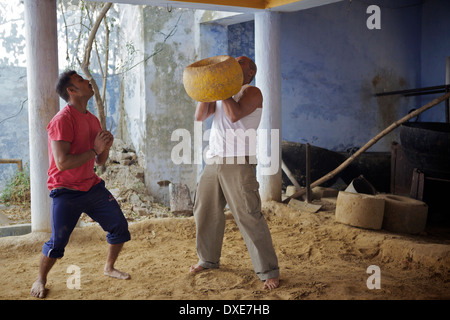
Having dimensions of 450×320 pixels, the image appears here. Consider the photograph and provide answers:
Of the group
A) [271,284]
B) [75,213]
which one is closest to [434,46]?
[271,284]

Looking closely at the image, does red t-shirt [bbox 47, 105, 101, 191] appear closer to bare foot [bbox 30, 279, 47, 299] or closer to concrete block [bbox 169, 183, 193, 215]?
bare foot [bbox 30, 279, 47, 299]

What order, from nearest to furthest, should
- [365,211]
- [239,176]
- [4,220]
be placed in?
[239,176] < [365,211] < [4,220]

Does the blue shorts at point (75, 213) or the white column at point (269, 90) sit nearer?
the blue shorts at point (75, 213)

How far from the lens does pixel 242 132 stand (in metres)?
3.71

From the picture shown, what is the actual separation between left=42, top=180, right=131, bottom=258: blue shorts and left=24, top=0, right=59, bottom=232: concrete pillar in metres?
1.83

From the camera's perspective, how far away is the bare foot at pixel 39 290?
11.7 feet

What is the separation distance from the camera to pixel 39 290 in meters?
3.57

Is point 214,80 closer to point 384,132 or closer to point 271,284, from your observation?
point 271,284

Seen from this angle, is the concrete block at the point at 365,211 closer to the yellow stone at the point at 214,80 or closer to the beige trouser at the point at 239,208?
the beige trouser at the point at 239,208

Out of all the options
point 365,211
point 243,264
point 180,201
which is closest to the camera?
point 243,264

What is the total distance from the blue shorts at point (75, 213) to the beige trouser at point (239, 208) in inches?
28.3

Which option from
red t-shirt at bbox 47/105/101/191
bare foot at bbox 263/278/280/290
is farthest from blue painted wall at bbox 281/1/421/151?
red t-shirt at bbox 47/105/101/191

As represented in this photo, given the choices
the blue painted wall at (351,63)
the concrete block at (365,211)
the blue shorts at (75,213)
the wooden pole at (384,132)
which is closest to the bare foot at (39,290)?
the blue shorts at (75,213)

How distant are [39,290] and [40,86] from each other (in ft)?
8.18
